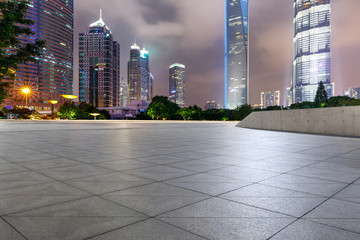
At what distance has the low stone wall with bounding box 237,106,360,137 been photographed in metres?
15.7

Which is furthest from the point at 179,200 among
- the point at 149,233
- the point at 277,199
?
the point at 277,199

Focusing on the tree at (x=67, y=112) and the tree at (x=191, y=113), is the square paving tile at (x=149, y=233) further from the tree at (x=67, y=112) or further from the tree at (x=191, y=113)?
the tree at (x=191, y=113)

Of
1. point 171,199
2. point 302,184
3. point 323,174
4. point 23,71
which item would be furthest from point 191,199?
point 23,71

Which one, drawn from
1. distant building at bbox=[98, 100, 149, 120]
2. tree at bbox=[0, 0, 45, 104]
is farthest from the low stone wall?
distant building at bbox=[98, 100, 149, 120]

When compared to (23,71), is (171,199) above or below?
below

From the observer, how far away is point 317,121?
58.5 ft

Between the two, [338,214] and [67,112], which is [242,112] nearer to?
[67,112]

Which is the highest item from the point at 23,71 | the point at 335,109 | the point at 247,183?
the point at 23,71

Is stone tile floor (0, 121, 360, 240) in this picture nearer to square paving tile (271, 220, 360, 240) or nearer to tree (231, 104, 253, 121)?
square paving tile (271, 220, 360, 240)

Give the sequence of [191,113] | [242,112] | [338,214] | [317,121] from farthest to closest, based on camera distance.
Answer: [242,112] → [191,113] → [317,121] → [338,214]

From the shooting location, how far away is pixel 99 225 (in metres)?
2.93

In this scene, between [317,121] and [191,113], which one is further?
[191,113]

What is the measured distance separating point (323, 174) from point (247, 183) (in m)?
1.97

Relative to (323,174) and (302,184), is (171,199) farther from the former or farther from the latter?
(323,174)
